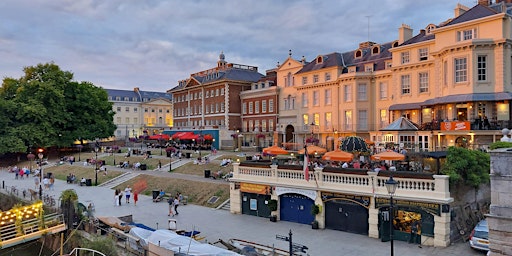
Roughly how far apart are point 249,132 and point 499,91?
3697cm

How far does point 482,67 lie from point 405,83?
8.70 metres

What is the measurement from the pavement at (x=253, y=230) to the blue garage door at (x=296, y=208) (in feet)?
1.40

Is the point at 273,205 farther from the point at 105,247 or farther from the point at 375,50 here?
the point at 375,50

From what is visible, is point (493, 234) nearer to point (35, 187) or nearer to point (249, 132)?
point (35, 187)

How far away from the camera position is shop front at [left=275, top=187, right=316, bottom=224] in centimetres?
2253

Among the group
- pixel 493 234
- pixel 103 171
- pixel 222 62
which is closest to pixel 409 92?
pixel 493 234

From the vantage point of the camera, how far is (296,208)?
2327 centimetres

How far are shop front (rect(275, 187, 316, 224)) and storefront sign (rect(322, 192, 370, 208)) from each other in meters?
0.72

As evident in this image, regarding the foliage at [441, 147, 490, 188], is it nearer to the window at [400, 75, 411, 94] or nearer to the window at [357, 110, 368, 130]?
the window at [400, 75, 411, 94]

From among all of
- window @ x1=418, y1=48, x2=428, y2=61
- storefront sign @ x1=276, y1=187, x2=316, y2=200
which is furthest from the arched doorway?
storefront sign @ x1=276, y1=187, x2=316, y2=200

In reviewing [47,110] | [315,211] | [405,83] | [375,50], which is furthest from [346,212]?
[47,110]

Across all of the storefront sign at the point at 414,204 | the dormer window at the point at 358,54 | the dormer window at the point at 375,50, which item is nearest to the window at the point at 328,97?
the dormer window at the point at 358,54

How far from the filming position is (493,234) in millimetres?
11734

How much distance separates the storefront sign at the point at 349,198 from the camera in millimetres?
20125
